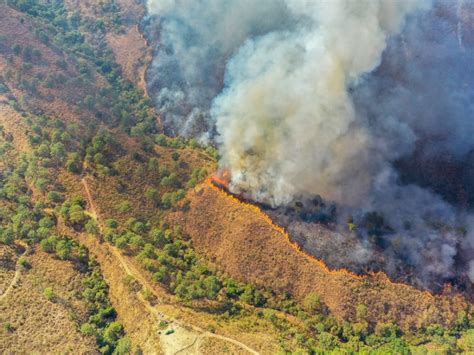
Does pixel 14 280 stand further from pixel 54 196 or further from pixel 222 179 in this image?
pixel 222 179

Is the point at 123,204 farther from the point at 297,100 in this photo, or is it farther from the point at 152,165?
the point at 297,100

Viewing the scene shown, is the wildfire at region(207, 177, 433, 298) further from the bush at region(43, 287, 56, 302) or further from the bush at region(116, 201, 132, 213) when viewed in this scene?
the bush at region(43, 287, 56, 302)

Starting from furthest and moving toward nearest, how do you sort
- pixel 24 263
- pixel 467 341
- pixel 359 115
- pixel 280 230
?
pixel 359 115, pixel 280 230, pixel 24 263, pixel 467 341

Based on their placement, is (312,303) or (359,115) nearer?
(312,303)

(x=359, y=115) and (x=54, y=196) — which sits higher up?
(x=359, y=115)

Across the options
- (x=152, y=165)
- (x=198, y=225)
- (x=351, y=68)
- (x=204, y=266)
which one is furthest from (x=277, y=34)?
(x=204, y=266)

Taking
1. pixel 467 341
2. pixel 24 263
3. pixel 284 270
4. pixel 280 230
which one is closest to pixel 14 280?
pixel 24 263

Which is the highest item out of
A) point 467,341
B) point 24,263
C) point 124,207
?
point 124,207

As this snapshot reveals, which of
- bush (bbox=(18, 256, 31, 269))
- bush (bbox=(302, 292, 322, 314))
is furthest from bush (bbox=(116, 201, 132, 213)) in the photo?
bush (bbox=(302, 292, 322, 314))

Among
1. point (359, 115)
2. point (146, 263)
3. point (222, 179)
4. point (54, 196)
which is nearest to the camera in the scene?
point (146, 263)
